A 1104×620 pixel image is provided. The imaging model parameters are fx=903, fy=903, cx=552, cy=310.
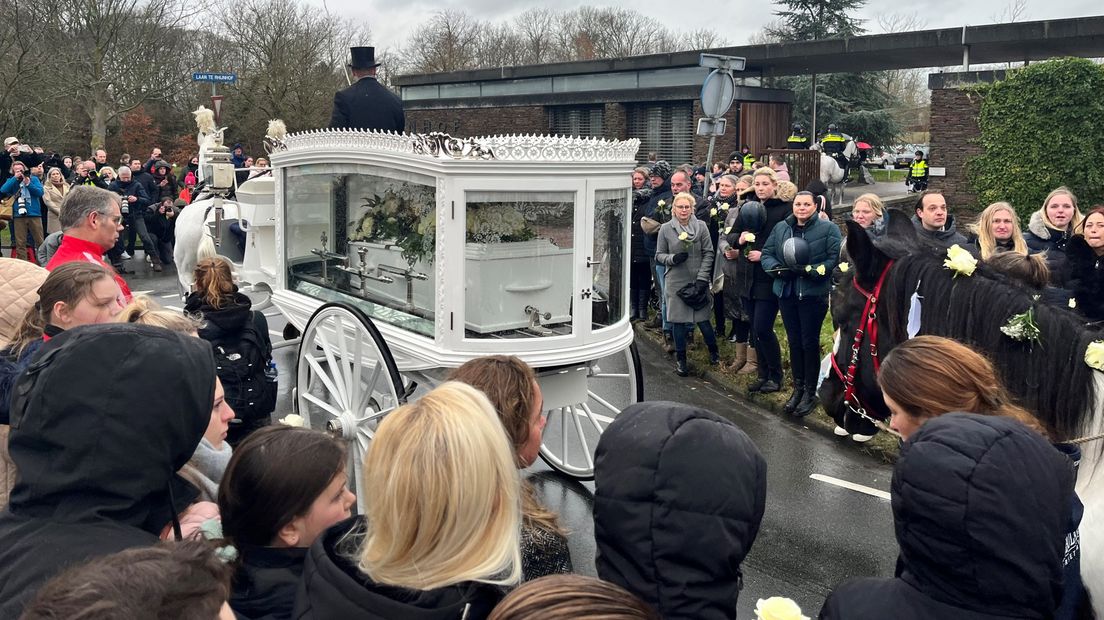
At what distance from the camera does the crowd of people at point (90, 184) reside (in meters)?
14.5

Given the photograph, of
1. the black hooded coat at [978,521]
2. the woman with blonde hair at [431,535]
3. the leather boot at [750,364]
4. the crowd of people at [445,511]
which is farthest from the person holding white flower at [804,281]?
the woman with blonde hair at [431,535]

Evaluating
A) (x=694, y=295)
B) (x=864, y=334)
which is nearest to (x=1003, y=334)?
(x=864, y=334)

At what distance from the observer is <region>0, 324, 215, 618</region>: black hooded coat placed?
1901mm

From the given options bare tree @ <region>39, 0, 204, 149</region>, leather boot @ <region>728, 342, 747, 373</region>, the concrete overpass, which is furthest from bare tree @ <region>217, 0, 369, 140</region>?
leather boot @ <region>728, 342, 747, 373</region>

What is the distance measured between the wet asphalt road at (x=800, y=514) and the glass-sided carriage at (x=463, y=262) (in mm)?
711

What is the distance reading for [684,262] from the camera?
8.55 meters

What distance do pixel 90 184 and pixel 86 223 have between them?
11883 mm

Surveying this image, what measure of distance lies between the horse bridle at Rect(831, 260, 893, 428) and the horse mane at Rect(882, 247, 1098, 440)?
0.29 feet

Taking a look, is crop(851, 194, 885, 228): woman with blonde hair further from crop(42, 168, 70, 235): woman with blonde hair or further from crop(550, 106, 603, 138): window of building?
crop(550, 106, 603, 138): window of building

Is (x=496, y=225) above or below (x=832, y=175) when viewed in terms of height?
below

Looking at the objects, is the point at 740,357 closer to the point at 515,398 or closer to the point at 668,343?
the point at 668,343

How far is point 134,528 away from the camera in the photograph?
6.50 ft

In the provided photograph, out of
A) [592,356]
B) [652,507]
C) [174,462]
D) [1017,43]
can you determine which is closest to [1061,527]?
[652,507]

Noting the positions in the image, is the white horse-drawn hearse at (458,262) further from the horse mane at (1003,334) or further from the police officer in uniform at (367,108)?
the horse mane at (1003,334)
